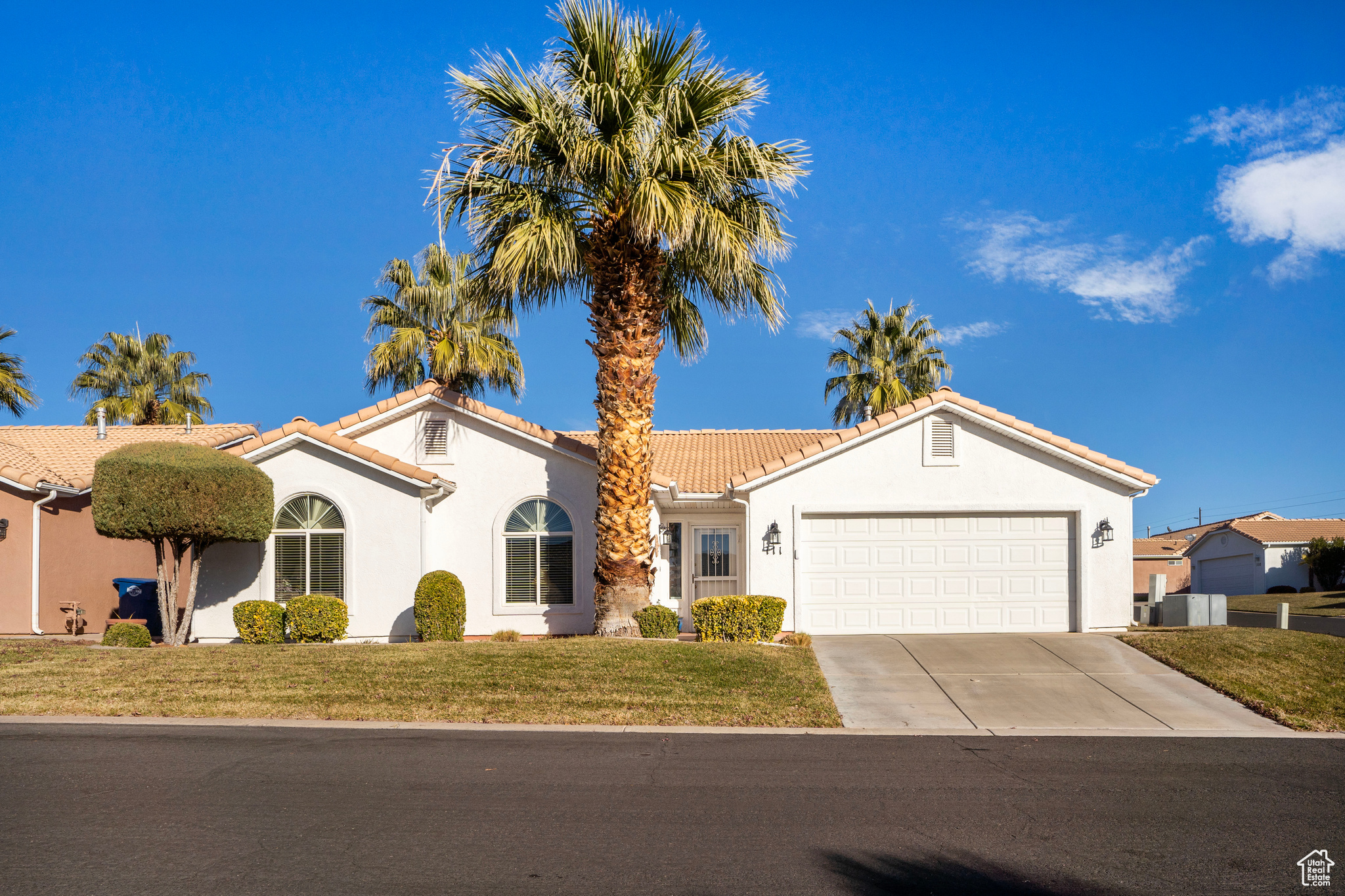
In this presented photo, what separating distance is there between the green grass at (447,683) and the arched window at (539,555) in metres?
3.48

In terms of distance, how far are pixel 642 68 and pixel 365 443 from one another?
885 cm

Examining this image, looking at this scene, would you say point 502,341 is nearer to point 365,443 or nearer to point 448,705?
point 365,443

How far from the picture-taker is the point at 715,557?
18250 mm

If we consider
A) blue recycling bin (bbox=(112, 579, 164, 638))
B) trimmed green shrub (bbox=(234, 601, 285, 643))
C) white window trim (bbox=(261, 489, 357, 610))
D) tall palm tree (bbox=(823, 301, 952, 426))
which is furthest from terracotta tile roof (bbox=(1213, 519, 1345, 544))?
blue recycling bin (bbox=(112, 579, 164, 638))

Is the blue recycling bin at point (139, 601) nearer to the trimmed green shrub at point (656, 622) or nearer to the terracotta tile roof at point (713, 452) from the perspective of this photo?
the terracotta tile roof at point (713, 452)

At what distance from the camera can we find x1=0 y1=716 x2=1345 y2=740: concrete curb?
9664 millimetres

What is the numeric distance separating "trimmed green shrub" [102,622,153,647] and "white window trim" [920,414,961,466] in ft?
44.1

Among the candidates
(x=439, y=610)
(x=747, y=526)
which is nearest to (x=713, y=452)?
(x=747, y=526)

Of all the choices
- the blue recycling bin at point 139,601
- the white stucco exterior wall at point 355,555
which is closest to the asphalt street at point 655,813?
the white stucco exterior wall at point 355,555

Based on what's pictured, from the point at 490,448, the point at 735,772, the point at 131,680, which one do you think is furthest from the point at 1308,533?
the point at 131,680

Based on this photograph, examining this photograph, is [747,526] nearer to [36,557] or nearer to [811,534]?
[811,534]

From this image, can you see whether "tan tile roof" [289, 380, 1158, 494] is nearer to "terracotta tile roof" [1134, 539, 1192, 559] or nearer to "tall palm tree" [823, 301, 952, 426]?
"tall palm tree" [823, 301, 952, 426]

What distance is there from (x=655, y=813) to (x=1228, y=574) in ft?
154

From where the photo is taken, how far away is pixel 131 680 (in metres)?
11.7
